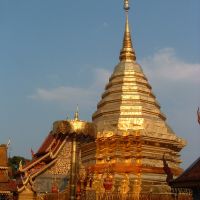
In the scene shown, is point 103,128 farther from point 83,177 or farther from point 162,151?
point 83,177

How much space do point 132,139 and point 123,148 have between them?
2.17 ft

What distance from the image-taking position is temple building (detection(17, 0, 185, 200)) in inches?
862

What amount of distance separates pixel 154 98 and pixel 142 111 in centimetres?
241

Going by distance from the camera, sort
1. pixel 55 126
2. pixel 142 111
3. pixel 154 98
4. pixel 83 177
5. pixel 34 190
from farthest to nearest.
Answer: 1. pixel 154 98
2. pixel 142 111
3. pixel 34 190
4. pixel 83 177
5. pixel 55 126

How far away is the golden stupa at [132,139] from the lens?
22734mm

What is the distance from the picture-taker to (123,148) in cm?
2381

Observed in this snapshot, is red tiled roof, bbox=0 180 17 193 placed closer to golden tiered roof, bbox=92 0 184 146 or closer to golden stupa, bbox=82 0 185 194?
golden stupa, bbox=82 0 185 194

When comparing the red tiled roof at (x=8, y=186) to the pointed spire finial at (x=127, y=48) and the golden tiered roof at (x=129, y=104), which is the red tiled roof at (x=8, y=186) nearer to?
the golden tiered roof at (x=129, y=104)

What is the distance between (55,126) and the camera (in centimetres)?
1261

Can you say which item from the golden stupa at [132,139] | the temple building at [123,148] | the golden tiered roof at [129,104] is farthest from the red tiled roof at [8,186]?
the golden tiered roof at [129,104]

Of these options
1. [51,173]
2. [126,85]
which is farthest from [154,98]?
[51,173]

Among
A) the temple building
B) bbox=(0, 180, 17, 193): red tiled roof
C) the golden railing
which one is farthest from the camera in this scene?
bbox=(0, 180, 17, 193): red tiled roof

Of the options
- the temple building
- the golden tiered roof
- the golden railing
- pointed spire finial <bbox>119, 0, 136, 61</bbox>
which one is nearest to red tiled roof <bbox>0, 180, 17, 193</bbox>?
the temple building

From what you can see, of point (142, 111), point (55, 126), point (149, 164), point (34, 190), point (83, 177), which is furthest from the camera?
point (142, 111)
